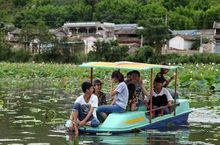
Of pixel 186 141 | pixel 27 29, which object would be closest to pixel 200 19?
pixel 27 29

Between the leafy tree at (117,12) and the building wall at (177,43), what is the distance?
657 inches

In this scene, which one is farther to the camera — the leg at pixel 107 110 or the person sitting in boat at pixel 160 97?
the person sitting in boat at pixel 160 97

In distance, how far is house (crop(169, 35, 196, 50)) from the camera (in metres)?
60.5

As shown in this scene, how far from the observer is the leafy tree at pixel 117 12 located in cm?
7819

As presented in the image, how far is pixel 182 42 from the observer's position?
60531 mm

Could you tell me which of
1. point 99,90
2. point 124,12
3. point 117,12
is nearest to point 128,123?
point 99,90

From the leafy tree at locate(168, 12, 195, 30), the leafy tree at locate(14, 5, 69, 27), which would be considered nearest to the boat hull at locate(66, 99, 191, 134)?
the leafy tree at locate(168, 12, 195, 30)

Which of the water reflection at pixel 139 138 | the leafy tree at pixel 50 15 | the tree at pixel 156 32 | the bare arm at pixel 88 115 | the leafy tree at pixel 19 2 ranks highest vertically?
the leafy tree at pixel 19 2

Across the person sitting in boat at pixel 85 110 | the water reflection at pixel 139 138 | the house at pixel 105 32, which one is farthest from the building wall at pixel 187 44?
the person sitting in boat at pixel 85 110

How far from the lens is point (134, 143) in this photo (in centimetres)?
876

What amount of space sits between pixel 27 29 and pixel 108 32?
1996 cm

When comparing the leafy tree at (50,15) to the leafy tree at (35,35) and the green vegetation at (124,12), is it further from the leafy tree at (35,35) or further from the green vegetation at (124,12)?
the leafy tree at (35,35)

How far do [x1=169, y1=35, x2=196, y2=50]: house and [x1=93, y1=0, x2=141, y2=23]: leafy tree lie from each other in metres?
A: 16.9

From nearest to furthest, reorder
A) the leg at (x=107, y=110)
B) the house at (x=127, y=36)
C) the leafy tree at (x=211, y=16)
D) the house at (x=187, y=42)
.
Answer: the leg at (x=107, y=110) < the house at (x=187, y=42) < the house at (x=127, y=36) < the leafy tree at (x=211, y=16)
